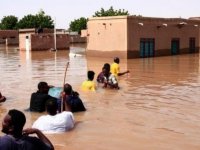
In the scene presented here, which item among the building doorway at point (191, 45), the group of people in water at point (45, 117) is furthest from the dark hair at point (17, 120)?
the building doorway at point (191, 45)

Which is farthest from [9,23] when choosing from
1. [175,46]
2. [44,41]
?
[175,46]

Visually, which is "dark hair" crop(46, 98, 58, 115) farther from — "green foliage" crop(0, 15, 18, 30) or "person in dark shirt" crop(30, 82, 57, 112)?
"green foliage" crop(0, 15, 18, 30)

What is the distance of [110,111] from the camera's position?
10.7 meters

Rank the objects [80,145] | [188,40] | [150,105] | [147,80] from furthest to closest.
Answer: [188,40] < [147,80] < [150,105] < [80,145]

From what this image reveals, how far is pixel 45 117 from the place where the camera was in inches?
316

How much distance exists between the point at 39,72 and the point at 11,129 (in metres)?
16.5

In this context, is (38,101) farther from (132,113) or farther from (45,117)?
(132,113)

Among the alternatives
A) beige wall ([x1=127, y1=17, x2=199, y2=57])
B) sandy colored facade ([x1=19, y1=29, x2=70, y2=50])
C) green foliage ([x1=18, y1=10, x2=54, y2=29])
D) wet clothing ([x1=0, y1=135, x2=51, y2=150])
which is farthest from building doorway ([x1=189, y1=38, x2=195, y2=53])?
green foliage ([x1=18, y1=10, x2=54, y2=29])

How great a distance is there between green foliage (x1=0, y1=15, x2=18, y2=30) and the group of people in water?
63550mm

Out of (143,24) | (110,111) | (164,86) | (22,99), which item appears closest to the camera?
(110,111)

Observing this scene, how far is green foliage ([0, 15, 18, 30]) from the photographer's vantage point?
76.9 m

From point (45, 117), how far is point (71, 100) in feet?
6.31

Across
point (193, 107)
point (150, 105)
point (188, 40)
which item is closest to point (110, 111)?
point (150, 105)

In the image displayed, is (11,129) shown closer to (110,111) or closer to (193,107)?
(110,111)
